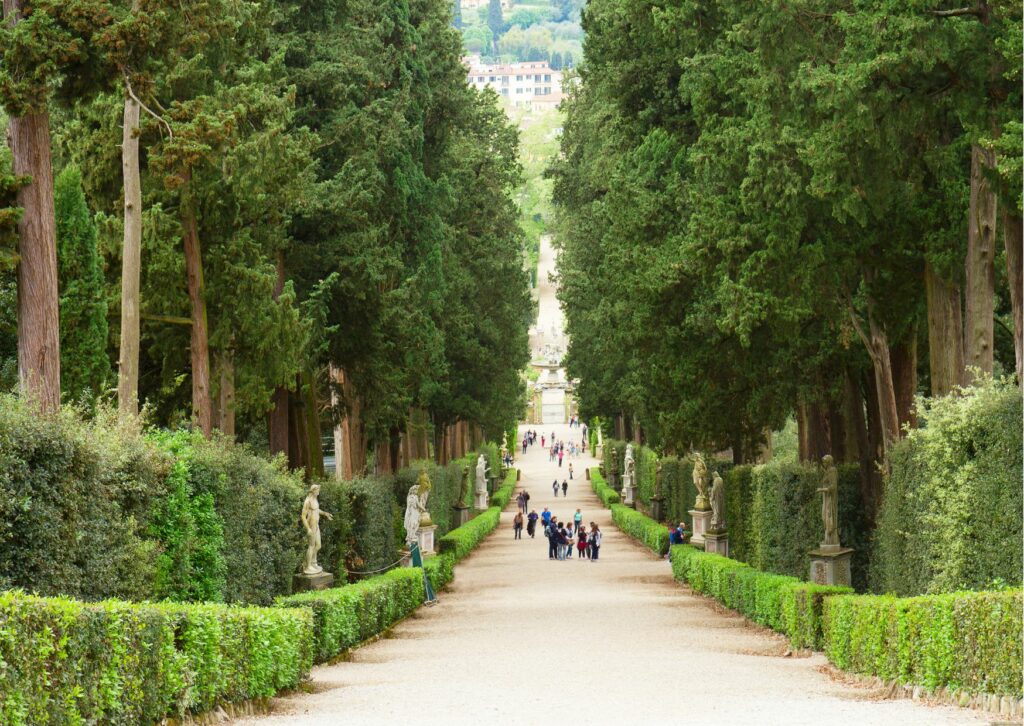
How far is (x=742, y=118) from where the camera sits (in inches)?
842

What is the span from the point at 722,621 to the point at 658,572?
12.1 m

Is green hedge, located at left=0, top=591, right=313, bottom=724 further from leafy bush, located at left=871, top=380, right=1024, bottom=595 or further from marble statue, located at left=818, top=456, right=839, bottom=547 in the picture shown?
marble statue, located at left=818, top=456, right=839, bottom=547

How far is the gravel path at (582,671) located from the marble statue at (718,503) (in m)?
2.93

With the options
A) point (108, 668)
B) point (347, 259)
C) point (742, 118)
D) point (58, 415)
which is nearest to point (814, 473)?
point (742, 118)

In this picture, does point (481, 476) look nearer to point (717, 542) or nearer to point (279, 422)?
point (717, 542)

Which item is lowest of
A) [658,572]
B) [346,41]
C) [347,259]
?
[658,572]

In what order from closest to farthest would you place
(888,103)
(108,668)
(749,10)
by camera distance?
1. (108,668)
2. (888,103)
3. (749,10)

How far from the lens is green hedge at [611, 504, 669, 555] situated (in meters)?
40.8

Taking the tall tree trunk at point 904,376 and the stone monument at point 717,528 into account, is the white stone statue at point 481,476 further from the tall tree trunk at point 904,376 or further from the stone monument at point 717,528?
the tall tree trunk at point 904,376

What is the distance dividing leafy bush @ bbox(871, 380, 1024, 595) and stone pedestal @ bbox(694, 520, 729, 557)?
50.6 ft

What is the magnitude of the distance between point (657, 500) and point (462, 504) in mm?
7625

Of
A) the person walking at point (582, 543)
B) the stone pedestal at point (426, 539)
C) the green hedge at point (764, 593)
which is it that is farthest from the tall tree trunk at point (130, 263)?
the person walking at point (582, 543)

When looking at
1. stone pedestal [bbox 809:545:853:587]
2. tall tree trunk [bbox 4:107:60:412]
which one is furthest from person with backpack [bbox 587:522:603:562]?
Answer: tall tree trunk [bbox 4:107:60:412]

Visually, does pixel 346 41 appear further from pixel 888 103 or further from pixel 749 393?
pixel 888 103
